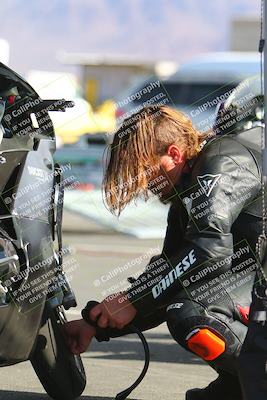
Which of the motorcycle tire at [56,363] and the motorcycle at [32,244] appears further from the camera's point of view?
the motorcycle tire at [56,363]

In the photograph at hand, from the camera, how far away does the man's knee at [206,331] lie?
4512 mm

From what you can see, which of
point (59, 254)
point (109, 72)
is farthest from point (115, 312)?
point (109, 72)

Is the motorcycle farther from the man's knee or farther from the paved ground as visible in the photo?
the man's knee

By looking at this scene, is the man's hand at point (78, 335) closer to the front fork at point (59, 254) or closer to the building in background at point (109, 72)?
the front fork at point (59, 254)

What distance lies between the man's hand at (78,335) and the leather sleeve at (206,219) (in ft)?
0.86

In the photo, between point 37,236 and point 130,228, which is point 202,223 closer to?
point 37,236

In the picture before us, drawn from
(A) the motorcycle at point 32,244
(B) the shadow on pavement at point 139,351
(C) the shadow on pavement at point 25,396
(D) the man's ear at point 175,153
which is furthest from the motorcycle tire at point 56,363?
(B) the shadow on pavement at point 139,351

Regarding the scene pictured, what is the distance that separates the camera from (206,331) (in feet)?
14.8

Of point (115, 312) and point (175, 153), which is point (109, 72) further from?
point (115, 312)

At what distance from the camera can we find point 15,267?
4469 millimetres

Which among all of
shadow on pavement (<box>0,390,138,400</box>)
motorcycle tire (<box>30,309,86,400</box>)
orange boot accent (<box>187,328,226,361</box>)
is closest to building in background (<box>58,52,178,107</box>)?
shadow on pavement (<box>0,390,138,400</box>)

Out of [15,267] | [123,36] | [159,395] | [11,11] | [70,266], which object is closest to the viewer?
[15,267]

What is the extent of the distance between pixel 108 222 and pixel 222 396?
911 cm

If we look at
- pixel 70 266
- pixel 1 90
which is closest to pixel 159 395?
pixel 1 90
